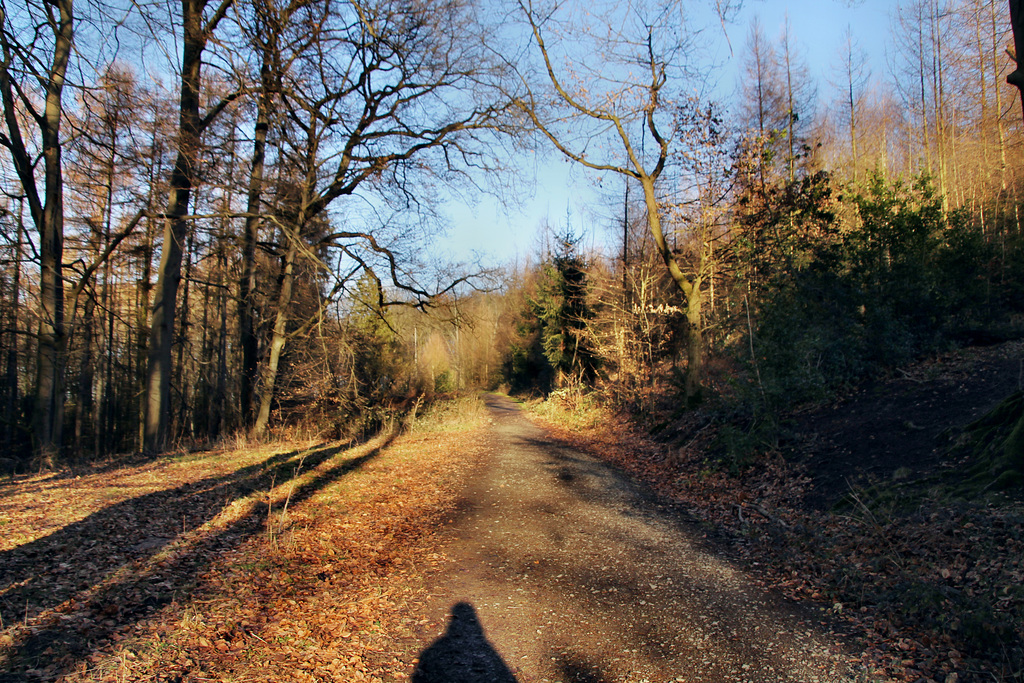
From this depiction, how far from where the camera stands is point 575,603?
4926 mm

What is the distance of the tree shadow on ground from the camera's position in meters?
3.67

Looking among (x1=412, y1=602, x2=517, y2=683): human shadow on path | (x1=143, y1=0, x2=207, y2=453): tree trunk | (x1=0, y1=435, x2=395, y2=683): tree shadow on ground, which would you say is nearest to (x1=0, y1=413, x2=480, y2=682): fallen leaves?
(x1=0, y1=435, x2=395, y2=683): tree shadow on ground

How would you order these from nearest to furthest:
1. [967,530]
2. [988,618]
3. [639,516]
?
[988,618]
[967,530]
[639,516]

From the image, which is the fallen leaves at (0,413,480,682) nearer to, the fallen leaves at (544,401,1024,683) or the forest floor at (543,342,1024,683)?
the fallen leaves at (544,401,1024,683)

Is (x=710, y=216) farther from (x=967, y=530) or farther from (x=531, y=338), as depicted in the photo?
(x=531, y=338)

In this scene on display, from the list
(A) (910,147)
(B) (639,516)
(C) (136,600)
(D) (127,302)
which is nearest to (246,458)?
(C) (136,600)

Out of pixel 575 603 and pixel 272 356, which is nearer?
pixel 575 603

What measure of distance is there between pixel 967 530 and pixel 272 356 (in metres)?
14.6

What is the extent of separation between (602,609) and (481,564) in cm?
157

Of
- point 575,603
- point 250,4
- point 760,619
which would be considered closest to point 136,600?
point 575,603

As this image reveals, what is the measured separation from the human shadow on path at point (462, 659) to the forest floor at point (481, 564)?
1.4 inches

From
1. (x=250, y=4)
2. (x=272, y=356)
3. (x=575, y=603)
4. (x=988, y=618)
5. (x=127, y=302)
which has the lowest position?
(x=575, y=603)

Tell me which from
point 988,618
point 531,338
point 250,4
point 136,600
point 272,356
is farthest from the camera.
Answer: point 531,338

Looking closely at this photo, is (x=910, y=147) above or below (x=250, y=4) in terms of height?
above
